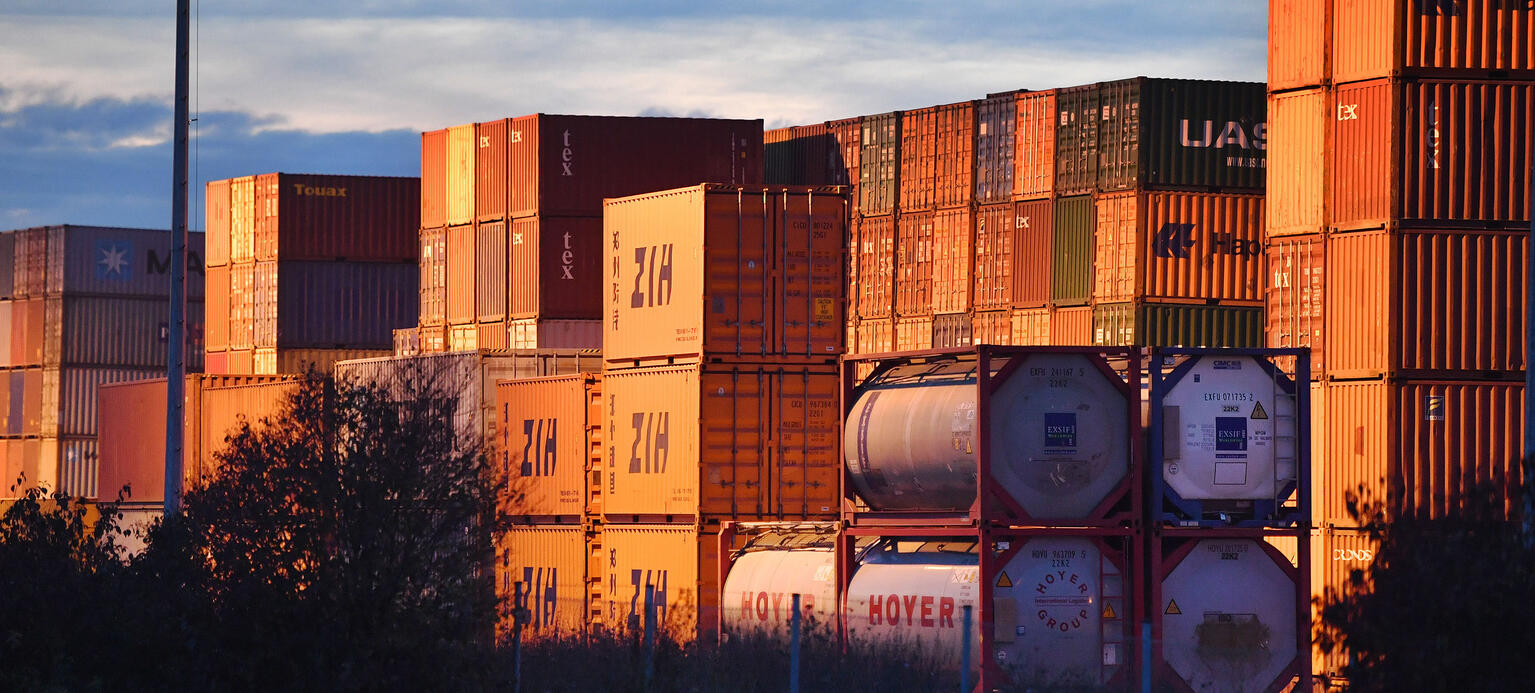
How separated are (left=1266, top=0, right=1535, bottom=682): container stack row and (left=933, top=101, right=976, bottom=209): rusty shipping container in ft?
37.6

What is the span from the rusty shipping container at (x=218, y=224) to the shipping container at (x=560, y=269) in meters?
15.2

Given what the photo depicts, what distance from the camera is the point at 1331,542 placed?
28.5m

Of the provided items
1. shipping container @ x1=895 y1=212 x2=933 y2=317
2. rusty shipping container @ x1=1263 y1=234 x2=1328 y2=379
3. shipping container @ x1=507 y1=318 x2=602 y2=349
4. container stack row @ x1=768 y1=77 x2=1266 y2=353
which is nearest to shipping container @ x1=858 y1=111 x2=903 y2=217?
container stack row @ x1=768 y1=77 x2=1266 y2=353

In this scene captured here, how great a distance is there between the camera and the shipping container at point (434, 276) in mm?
42469

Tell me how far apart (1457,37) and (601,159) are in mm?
16729

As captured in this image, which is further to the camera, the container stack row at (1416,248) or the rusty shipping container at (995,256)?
the rusty shipping container at (995,256)

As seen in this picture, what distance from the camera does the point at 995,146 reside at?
4019 cm

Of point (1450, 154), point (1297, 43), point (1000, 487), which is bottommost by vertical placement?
point (1000, 487)

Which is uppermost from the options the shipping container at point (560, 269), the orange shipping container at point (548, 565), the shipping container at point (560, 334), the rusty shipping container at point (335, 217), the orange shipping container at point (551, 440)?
the rusty shipping container at point (335, 217)

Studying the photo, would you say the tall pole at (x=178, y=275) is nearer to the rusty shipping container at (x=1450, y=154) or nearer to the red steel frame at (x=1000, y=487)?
the red steel frame at (x=1000, y=487)

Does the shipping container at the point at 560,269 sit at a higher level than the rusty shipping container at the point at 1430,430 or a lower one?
higher

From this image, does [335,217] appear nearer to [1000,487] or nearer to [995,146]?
[995,146]

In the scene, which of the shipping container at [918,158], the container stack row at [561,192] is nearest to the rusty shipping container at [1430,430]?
the shipping container at [918,158]

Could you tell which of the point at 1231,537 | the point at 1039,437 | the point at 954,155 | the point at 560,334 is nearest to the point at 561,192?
the point at 560,334
